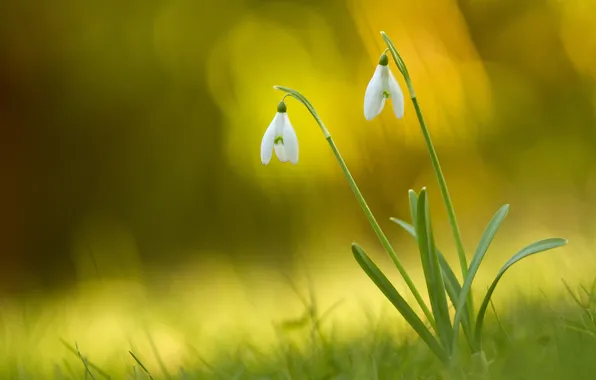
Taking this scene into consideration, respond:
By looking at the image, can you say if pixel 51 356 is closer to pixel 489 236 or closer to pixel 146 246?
pixel 489 236

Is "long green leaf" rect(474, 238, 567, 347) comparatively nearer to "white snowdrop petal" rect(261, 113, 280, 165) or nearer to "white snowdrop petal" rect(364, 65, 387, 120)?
"white snowdrop petal" rect(364, 65, 387, 120)

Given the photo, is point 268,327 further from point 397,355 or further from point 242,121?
point 242,121

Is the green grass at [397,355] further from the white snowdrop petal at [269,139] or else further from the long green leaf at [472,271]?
the white snowdrop petal at [269,139]

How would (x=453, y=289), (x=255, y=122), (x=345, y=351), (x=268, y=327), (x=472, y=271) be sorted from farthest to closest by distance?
(x=255, y=122), (x=268, y=327), (x=345, y=351), (x=453, y=289), (x=472, y=271)

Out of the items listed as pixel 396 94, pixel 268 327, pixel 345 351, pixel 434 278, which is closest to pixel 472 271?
pixel 434 278

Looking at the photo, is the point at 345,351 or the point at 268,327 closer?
the point at 345,351

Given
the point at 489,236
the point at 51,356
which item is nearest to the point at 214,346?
the point at 51,356

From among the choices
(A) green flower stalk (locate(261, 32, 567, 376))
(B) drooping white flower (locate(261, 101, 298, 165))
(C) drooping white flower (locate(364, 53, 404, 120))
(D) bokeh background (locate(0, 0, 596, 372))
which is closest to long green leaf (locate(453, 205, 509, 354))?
(A) green flower stalk (locate(261, 32, 567, 376))
